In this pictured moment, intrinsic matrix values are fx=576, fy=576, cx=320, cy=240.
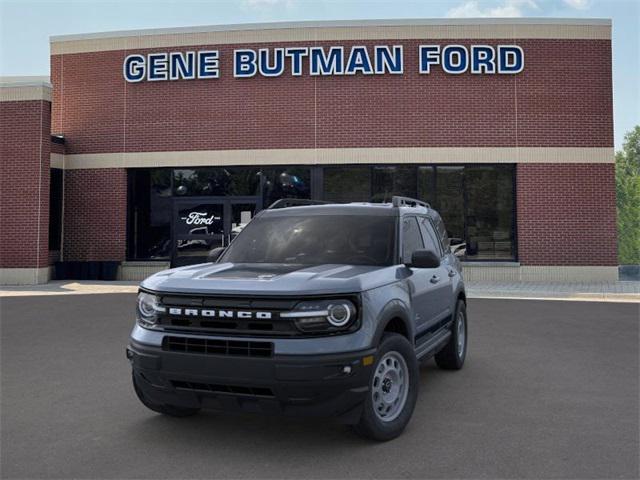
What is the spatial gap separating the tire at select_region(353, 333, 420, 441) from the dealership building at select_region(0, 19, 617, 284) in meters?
13.7

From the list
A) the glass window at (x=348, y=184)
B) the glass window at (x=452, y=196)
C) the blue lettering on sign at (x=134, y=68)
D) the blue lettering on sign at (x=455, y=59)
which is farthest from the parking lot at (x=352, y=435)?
the blue lettering on sign at (x=134, y=68)

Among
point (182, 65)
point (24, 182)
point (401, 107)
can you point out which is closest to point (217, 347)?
point (401, 107)

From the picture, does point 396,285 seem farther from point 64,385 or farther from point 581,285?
point 581,285

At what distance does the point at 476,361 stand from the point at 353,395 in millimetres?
3806

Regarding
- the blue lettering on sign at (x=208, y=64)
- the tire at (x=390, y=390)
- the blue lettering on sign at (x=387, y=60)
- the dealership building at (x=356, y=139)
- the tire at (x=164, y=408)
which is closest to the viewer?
the tire at (x=390, y=390)

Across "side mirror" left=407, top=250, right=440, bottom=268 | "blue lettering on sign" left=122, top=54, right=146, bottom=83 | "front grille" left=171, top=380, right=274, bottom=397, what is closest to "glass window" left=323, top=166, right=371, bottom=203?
"blue lettering on sign" left=122, top=54, right=146, bottom=83

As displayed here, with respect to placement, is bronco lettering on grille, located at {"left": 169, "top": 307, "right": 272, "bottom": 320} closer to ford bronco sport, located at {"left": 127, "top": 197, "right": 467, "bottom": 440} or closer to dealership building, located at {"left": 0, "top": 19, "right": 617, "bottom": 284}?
ford bronco sport, located at {"left": 127, "top": 197, "right": 467, "bottom": 440}

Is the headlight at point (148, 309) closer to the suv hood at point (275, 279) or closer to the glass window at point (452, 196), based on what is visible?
the suv hood at point (275, 279)

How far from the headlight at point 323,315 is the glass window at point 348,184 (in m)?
14.4

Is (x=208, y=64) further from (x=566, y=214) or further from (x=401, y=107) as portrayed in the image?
(x=566, y=214)

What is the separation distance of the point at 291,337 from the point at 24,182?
16.8 m

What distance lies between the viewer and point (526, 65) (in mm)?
18141

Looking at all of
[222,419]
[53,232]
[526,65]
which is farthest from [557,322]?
[53,232]

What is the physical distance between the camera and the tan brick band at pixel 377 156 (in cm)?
1797
